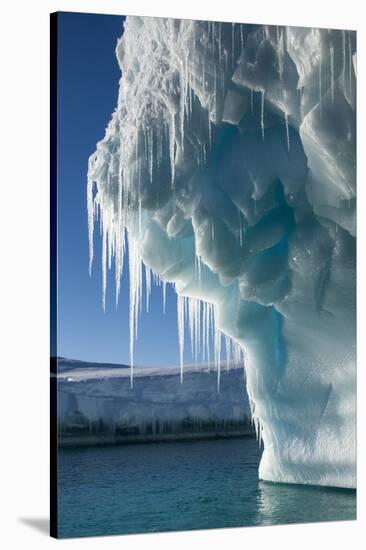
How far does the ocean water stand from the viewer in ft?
28.7

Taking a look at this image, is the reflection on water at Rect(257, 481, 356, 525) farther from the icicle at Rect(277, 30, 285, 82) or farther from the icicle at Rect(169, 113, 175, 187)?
the icicle at Rect(277, 30, 285, 82)

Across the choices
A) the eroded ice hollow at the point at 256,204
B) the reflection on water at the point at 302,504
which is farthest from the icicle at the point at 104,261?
the reflection on water at the point at 302,504

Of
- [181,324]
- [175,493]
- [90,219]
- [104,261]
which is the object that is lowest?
[175,493]

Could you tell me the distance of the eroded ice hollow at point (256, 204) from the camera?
932 centimetres

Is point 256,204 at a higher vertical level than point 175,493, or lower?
higher

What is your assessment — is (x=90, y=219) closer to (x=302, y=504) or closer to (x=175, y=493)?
(x=175, y=493)

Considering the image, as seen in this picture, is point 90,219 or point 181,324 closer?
point 90,219

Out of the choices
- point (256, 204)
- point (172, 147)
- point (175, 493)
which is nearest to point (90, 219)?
point (172, 147)

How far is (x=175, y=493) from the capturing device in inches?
361

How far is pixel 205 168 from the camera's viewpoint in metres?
9.55

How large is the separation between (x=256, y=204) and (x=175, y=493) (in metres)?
2.44

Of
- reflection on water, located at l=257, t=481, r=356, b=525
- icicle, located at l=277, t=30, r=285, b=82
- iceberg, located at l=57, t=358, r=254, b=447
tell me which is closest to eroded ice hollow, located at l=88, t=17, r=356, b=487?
icicle, located at l=277, t=30, r=285, b=82

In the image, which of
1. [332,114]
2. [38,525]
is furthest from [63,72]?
[38,525]

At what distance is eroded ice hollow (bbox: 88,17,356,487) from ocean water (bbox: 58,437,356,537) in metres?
0.30
